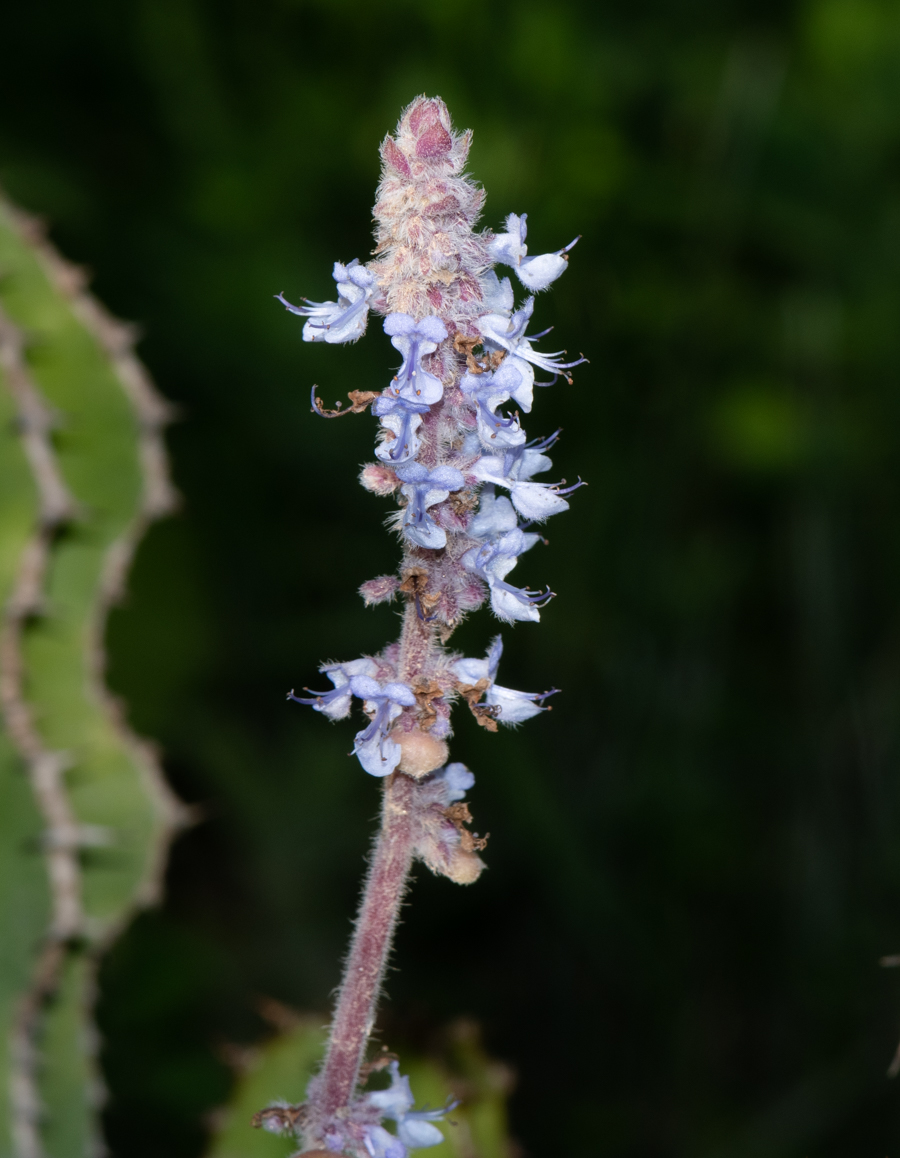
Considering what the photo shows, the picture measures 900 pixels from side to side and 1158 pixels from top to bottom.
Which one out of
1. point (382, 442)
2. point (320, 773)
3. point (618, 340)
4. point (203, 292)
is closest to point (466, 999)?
point (320, 773)

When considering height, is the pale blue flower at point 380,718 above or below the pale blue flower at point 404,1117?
above

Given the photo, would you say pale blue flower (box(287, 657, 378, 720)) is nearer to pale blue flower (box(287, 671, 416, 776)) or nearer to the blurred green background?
pale blue flower (box(287, 671, 416, 776))

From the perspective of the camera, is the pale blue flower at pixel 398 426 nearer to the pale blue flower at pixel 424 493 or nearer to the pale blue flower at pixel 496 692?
the pale blue flower at pixel 424 493

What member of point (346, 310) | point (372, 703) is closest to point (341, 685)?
point (372, 703)

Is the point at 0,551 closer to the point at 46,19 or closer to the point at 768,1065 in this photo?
the point at 768,1065

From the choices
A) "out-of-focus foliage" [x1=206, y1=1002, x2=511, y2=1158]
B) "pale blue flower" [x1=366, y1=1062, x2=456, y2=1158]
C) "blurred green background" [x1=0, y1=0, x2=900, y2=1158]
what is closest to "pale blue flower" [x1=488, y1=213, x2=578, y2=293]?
"pale blue flower" [x1=366, y1=1062, x2=456, y2=1158]

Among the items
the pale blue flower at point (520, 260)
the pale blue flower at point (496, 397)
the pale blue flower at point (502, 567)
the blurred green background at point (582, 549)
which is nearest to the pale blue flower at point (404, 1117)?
the pale blue flower at point (502, 567)
